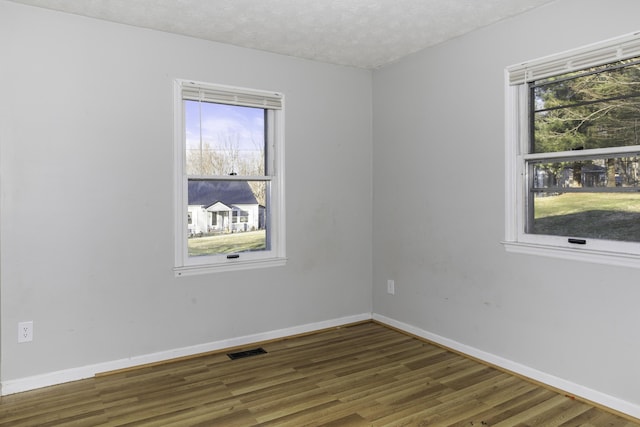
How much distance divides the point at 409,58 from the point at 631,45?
1.84 meters

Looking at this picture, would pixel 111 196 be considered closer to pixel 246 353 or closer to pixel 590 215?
pixel 246 353

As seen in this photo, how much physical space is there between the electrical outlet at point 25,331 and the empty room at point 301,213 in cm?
1

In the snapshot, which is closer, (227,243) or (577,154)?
(577,154)

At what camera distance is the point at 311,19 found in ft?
10.7

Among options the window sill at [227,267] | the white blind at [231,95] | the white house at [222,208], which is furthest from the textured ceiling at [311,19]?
the window sill at [227,267]

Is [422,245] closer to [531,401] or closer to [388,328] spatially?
[388,328]

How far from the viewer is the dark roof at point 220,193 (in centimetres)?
372

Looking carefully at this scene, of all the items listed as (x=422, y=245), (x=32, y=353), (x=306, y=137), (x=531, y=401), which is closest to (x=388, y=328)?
(x=422, y=245)

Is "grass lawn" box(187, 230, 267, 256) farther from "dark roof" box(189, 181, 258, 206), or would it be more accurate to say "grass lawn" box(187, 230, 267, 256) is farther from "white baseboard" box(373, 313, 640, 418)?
"white baseboard" box(373, 313, 640, 418)

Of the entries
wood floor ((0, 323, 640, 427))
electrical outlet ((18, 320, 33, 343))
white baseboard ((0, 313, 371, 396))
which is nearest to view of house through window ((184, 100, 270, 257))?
white baseboard ((0, 313, 371, 396))

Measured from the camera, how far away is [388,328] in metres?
4.34

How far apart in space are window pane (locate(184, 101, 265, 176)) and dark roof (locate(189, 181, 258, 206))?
0.09 meters

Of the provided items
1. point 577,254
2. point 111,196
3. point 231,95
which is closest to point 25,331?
point 111,196

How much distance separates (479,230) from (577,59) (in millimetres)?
1344
